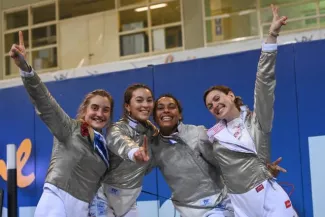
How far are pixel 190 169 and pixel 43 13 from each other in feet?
25.2

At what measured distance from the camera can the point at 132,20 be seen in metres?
9.22

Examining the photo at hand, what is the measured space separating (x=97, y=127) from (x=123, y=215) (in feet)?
1.89

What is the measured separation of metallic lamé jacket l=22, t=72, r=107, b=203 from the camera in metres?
2.70

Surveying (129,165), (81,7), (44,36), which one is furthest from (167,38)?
(129,165)

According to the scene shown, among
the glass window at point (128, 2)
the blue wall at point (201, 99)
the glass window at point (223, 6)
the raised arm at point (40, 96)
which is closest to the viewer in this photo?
the raised arm at point (40, 96)

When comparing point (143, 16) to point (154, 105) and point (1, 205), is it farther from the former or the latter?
point (154, 105)

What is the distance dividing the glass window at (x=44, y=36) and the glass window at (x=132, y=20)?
1484mm

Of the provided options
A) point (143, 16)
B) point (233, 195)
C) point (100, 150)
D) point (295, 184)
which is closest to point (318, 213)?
point (295, 184)

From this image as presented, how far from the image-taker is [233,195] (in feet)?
9.22

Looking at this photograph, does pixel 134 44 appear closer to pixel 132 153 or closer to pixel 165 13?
pixel 165 13

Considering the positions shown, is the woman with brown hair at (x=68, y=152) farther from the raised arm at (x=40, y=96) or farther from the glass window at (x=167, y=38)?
the glass window at (x=167, y=38)

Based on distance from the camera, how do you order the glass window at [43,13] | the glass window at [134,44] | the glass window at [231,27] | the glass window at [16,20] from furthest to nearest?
1. the glass window at [16,20]
2. the glass window at [43,13]
3. the glass window at [134,44]
4. the glass window at [231,27]

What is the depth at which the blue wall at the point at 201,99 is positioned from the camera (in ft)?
13.4

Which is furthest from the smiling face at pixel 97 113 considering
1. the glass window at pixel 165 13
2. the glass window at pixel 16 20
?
the glass window at pixel 16 20
